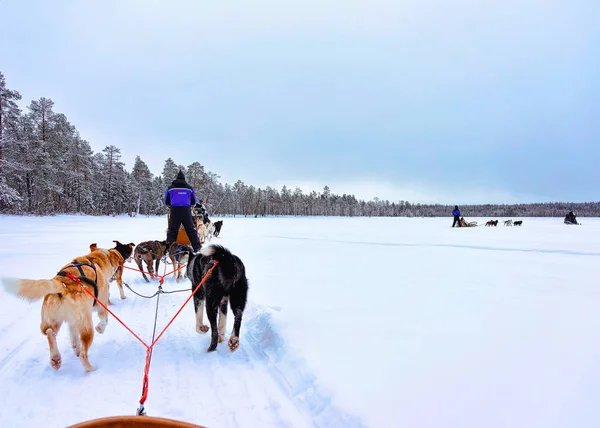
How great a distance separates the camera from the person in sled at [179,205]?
21.7ft

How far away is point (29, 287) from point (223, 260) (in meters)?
1.55

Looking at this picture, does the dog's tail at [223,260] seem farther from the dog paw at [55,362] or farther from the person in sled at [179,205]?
the person in sled at [179,205]

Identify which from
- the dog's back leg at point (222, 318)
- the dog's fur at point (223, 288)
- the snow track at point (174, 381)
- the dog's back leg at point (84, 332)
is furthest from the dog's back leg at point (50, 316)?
the dog's back leg at point (222, 318)

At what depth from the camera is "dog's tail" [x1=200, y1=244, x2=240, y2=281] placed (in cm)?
309

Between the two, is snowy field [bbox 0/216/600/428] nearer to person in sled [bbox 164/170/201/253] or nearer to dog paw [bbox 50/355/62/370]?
dog paw [bbox 50/355/62/370]

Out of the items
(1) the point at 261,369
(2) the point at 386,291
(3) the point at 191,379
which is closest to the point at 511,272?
(2) the point at 386,291

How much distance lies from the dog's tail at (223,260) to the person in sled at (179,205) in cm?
377

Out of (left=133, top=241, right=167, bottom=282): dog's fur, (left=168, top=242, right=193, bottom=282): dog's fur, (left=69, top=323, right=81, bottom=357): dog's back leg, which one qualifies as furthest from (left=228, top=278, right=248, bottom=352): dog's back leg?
(left=133, top=241, right=167, bottom=282): dog's fur

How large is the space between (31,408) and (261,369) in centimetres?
180

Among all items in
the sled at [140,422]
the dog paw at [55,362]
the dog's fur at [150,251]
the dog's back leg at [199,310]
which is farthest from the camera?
the dog's fur at [150,251]

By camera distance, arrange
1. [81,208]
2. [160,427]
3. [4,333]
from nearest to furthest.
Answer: [160,427], [4,333], [81,208]

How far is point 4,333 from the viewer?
139 inches

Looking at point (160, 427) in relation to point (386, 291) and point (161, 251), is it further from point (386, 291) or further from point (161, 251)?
point (161, 251)

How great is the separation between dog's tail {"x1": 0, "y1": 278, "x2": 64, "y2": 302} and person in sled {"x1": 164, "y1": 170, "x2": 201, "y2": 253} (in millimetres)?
4303
